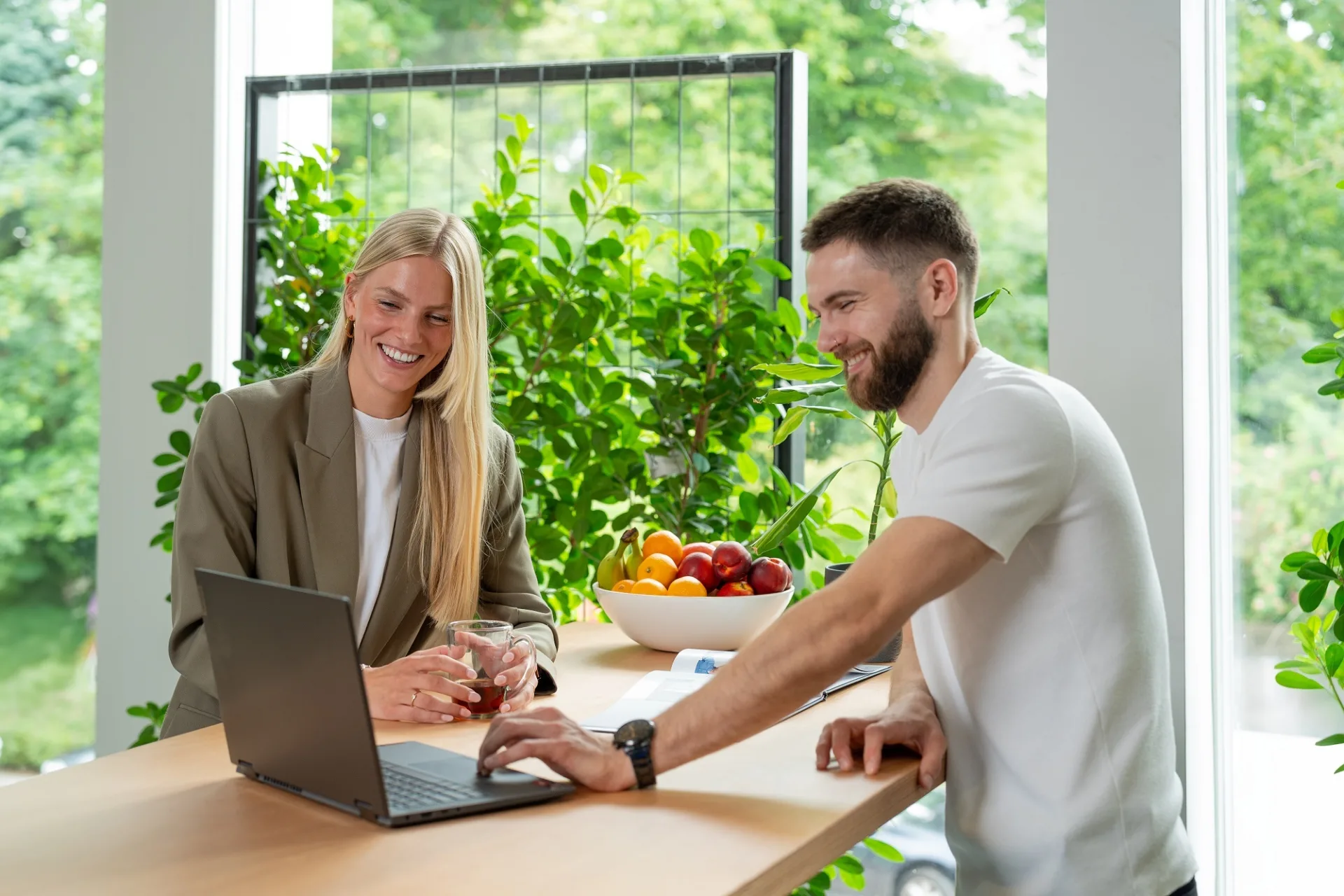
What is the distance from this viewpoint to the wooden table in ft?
3.26

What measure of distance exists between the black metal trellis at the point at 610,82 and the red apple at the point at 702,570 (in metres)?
0.72

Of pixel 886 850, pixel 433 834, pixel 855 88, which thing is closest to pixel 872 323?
pixel 433 834

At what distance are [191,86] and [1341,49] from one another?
98.9 inches

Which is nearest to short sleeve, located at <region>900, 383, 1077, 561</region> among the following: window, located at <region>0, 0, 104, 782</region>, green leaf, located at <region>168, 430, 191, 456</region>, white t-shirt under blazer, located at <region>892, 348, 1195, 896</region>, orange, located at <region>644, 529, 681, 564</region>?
white t-shirt under blazer, located at <region>892, 348, 1195, 896</region>

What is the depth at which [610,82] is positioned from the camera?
9.34 feet

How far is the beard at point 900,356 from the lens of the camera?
1494 millimetres

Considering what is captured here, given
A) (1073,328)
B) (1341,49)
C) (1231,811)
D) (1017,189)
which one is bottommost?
(1231,811)

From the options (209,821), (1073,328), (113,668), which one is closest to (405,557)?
(209,821)

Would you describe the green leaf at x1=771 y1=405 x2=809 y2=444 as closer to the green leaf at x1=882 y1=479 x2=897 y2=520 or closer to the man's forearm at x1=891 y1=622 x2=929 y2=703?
the green leaf at x1=882 y1=479 x2=897 y2=520

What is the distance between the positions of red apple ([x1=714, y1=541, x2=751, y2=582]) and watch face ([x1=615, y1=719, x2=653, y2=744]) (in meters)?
0.70

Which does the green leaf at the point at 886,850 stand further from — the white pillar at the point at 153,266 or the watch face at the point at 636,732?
the white pillar at the point at 153,266

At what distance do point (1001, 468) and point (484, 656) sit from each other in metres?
0.67

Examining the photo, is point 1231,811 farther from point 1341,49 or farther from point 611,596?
point 1341,49

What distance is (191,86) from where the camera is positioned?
117 inches
